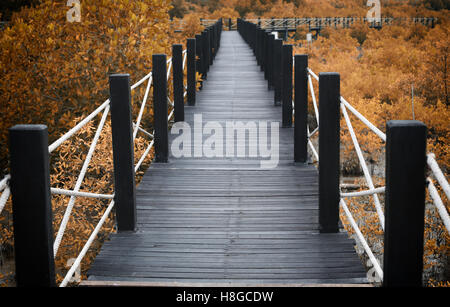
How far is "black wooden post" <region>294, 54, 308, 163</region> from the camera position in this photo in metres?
5.32

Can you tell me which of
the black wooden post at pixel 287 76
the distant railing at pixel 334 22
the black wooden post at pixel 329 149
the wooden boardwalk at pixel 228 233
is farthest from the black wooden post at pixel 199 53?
the distant railing at pixel 334 22

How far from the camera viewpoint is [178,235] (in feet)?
12.7

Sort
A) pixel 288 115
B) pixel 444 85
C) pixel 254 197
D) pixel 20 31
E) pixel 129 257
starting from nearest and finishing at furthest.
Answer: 1. pixel 129 257
2. pixel 254 197
3. pixel 288 115
4. pixel 20 31
5. pixel 444 85

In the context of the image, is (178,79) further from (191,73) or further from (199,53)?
(199,53)

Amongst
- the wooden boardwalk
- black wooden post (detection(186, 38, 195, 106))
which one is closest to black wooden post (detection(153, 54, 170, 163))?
the wooden boardwalk

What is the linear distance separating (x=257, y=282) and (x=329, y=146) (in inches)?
46.4

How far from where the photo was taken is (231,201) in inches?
181

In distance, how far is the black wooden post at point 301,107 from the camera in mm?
5320

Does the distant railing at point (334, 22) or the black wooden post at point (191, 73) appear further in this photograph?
the distant railing at point (334, 22)

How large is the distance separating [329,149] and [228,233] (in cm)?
99

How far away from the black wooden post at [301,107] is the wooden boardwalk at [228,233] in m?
0.18

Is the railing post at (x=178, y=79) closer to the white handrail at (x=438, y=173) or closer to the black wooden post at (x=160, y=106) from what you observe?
the black wooden post at (x=160, y=106)
